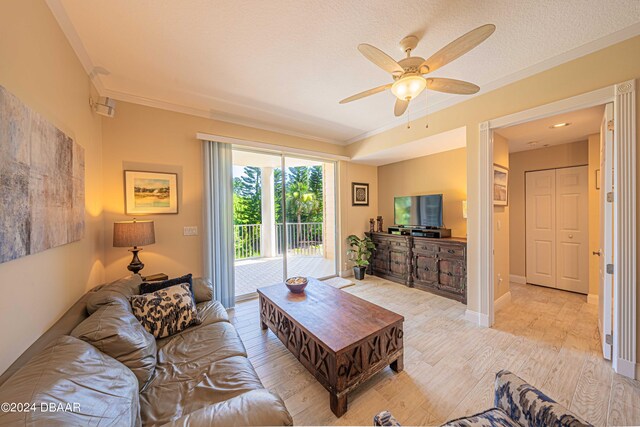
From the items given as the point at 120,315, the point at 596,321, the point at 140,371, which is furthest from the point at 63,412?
the point at 596,321

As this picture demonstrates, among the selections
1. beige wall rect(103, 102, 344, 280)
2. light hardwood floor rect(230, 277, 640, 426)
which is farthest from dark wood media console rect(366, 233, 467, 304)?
beige wall rect(103, 102, 344, 280)

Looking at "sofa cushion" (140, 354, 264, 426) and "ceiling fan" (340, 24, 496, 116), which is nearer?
"sofa cushion" (140, 354, 264, 426)

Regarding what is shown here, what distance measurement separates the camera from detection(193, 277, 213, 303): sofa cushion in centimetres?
226

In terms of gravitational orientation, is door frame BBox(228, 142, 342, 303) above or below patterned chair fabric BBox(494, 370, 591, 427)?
above

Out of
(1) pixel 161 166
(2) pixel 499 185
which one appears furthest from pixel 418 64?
(1) pixel 161 166

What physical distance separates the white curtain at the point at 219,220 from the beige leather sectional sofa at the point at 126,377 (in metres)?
1.22

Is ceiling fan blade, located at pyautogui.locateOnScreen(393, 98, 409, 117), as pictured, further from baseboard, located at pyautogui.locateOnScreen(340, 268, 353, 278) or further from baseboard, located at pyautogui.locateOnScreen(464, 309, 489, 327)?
baseboard, located at pyautogui.locateOnScreen(340, 268, 353, 278)

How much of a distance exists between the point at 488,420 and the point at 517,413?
0.65 ft

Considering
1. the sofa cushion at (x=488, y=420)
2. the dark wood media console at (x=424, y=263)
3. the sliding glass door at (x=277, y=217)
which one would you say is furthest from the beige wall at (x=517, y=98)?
the sliding glass door at (x=277, y=217)

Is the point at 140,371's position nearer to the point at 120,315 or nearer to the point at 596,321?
the point at 120,315

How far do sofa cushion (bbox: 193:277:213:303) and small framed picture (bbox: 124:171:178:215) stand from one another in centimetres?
112

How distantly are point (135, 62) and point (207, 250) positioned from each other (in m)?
2.13

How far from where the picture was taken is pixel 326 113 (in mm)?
3342

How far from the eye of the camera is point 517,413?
1.02 metres
